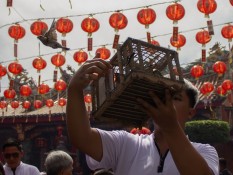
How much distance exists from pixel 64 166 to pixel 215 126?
1485 centimetres

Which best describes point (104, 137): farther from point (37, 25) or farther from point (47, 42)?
point (37, 25)

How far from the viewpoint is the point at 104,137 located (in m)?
2.24

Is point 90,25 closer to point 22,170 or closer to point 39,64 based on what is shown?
point 39,64

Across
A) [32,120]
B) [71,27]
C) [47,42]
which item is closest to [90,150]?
[47,42]

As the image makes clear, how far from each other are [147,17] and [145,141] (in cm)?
989

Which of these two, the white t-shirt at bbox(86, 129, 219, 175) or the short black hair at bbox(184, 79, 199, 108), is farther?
the short black hair at bbox(184, 79, 199, 108)

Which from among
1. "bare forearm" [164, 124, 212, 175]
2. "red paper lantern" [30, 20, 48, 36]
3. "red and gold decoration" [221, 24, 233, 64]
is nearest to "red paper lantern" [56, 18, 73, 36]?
"red paper lantern" [30, 20, 48, 36]

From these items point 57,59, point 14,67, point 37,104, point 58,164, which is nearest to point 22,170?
point 58,164

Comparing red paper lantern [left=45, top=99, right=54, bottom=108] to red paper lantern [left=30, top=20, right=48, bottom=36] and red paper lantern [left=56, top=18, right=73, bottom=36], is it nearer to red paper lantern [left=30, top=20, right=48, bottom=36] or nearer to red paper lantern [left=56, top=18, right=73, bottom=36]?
red paper lantern [left=30, top=20, right=48, bottom=36]

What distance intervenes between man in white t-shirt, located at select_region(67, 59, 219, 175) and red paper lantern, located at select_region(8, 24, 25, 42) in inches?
454

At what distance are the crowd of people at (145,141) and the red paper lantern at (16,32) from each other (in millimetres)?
11541

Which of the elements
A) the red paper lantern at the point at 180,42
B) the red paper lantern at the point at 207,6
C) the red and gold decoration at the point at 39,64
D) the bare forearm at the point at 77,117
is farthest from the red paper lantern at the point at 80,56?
the bare forearm at the point at 77,117

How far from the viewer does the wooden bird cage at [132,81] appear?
6.45 ft

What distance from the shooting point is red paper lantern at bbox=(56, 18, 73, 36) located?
12898 millimetres
